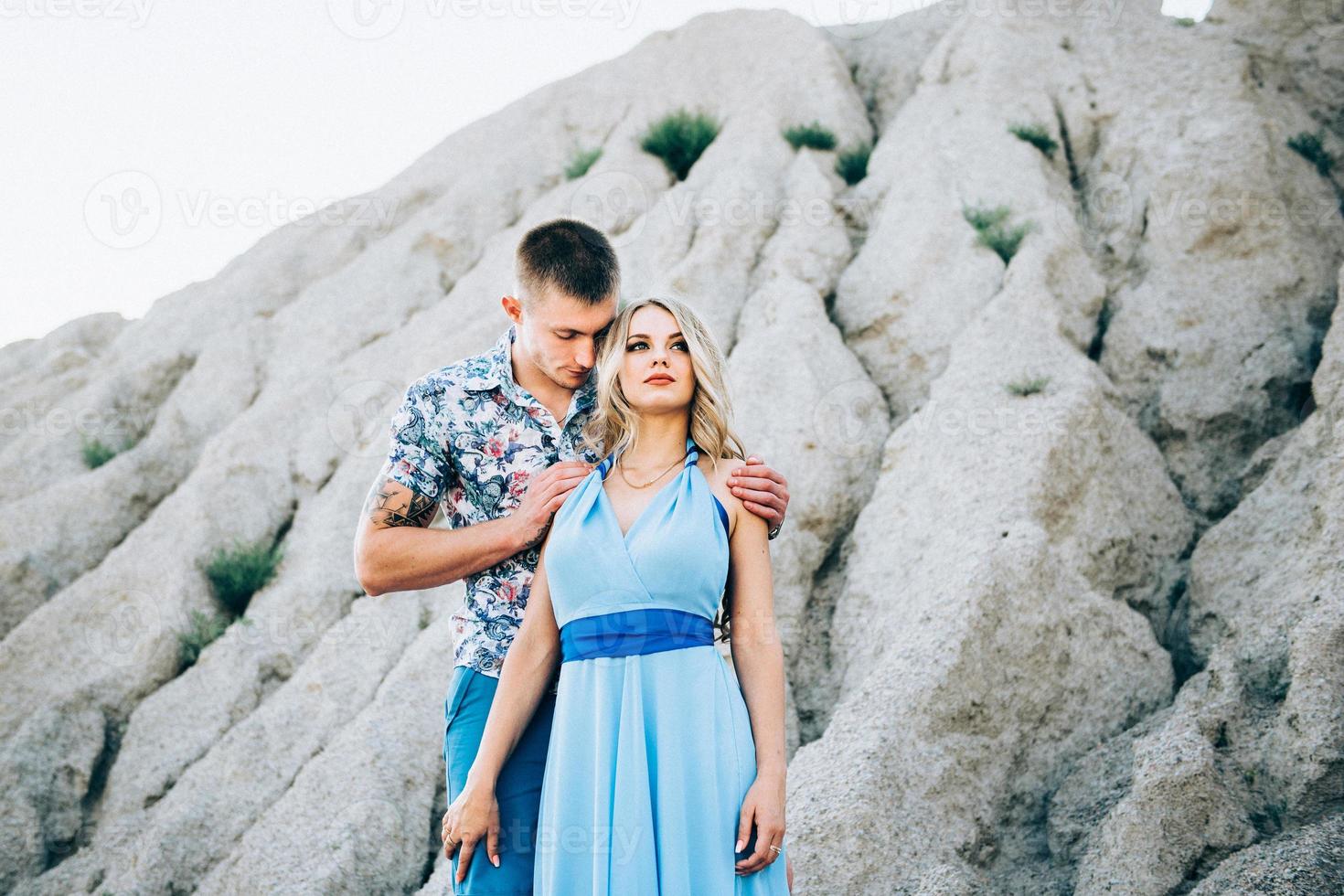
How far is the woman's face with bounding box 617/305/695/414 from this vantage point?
328 cm

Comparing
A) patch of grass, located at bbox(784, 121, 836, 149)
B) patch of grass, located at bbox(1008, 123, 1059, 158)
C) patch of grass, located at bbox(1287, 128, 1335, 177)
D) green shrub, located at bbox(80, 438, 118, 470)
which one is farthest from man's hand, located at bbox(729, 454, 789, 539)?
green shrub, located at bbox(80, 438, 118, 470)

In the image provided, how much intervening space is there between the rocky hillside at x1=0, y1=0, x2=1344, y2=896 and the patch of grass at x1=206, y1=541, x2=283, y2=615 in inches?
4.6

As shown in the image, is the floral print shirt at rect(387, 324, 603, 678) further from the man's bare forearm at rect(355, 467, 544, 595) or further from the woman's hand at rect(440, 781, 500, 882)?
the woman's hand at rect(440, 781, 500, 882)

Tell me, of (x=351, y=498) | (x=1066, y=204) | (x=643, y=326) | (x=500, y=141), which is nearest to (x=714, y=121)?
(x=500, y=141)


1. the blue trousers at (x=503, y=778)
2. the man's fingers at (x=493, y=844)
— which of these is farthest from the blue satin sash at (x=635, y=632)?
the man's fingers at (x=493, y=844)

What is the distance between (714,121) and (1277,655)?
26.7 feet

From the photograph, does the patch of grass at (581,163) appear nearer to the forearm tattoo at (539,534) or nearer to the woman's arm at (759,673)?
the forearm tattoo at (539,534)

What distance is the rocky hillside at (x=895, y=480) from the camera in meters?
4.38

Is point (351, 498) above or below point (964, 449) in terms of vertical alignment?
below

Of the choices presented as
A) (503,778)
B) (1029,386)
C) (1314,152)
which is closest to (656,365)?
(503,778)

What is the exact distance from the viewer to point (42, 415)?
985 cm

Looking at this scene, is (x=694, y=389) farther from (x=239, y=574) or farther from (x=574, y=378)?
(x=239, y=574)

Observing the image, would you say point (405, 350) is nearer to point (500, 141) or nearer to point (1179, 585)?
point (500, 141)

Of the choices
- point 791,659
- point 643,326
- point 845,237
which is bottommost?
point 791,659
